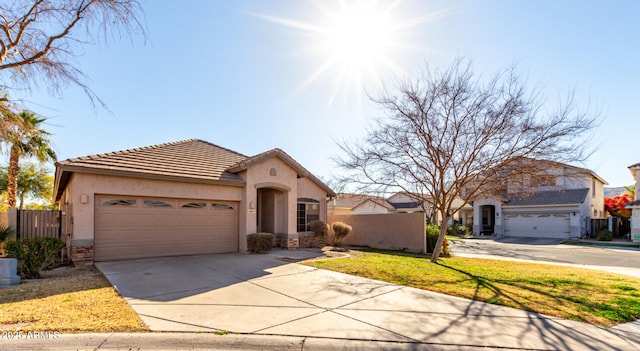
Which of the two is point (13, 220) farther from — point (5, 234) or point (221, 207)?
point (221, 207)

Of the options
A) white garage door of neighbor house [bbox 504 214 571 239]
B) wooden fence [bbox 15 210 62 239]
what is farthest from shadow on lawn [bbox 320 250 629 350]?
white garage door of neighbor house [bbox 504 214 571 239]

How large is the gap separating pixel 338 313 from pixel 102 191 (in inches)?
369

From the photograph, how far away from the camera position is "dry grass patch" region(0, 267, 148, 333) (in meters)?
5.21

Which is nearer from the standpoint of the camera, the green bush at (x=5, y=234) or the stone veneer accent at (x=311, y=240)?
the green bush at (x=5, y=234)

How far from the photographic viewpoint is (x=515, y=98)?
12102 millimetres

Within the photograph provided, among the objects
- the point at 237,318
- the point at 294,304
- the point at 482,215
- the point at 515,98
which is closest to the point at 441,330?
the point at 294,304

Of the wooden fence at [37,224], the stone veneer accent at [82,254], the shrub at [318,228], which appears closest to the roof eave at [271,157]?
the shrub at [318,228]

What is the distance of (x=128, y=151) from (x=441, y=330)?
12.8m

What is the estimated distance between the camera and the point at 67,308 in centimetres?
615

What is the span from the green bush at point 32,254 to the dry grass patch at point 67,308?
712mm

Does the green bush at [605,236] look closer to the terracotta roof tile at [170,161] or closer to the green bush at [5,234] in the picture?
the terracotta roof tile at [170,161]

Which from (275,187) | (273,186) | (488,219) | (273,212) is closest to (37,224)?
(273,186)

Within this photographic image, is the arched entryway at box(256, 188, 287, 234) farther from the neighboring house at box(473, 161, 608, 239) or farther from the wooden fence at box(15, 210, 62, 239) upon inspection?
the neighboring house at box(473, 161, 608, 239)

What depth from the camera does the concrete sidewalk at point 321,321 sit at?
4742 mm
